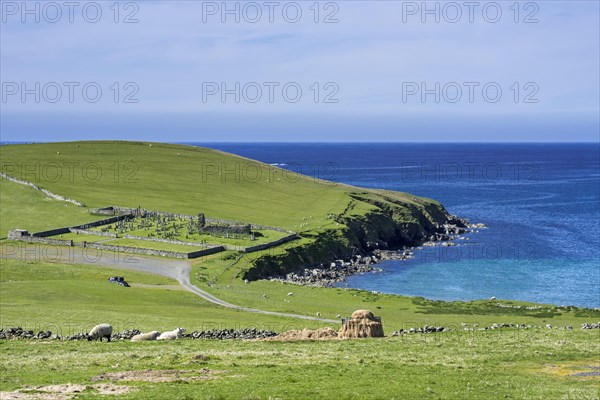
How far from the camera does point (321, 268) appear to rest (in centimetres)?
11062

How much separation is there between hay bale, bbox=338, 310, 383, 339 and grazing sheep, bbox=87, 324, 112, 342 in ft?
51.6

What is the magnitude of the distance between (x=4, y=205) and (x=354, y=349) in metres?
102

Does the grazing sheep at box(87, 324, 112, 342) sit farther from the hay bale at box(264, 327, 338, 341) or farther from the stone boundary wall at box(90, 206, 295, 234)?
the stone boundary wall at box(90, 206, 295, 234)

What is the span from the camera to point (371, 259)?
Answer: 4855 inches

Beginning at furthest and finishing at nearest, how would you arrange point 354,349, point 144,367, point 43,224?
point 43,224, point 354,349, point 144,367

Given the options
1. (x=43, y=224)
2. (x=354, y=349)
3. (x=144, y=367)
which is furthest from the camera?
(x=43, y=224)

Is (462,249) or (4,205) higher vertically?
(4,205)

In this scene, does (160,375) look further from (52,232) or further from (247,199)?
(247,199)

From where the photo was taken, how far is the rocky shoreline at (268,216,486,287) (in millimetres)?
101419

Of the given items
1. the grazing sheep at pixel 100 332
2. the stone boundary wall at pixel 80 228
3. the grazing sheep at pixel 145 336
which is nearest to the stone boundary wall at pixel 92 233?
the stone boundary wall at pixel 80 228

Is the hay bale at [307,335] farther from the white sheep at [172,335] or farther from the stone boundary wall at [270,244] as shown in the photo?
the stone boundary wall at [270,244]

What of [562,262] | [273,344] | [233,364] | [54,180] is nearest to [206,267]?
[273,344]

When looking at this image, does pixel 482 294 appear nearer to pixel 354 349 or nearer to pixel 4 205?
pixel 354 349

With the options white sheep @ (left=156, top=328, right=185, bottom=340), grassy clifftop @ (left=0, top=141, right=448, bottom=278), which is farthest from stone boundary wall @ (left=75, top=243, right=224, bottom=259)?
white sheep @ (left=156, top=328, right=185, bottom=340)
